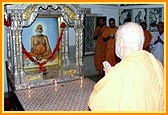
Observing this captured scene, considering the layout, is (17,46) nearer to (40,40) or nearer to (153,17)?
(40,40)

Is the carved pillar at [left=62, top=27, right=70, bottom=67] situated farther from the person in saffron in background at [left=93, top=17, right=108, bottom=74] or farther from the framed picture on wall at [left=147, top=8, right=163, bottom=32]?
the framed picture on wall at [left=147, top=8, right=163, bottom=32]

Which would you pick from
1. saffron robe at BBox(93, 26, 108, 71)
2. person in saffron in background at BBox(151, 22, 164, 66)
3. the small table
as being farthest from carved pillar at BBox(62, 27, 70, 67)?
person in saffron in background at BBox(151, 22, 164, 66)

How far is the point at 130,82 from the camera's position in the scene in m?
1.54

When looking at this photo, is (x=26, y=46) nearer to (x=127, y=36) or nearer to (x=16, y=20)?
(x=16, y=20)

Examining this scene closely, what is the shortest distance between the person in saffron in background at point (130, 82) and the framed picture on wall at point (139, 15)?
5408mm

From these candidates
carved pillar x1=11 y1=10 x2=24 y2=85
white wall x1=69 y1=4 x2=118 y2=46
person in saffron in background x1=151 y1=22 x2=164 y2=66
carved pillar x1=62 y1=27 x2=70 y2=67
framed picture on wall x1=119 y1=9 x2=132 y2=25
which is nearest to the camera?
carved pillar x1=11 y1=10 x2=24 y2=85

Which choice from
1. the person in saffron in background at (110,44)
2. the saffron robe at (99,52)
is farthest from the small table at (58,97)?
the saffron robe at (99,52)

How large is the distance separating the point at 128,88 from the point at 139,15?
19.0 ft

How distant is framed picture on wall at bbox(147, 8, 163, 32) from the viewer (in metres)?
6.39

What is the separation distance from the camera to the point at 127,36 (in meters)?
1.64

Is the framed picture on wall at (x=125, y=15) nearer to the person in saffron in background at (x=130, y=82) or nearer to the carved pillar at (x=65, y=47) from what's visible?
the carved pillar at (x=65, y=47)

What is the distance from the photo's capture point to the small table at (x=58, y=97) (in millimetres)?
2535

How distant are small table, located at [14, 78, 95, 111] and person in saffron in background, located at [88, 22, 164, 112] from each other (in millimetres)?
963

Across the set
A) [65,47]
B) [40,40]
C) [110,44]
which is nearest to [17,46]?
[40,40]
